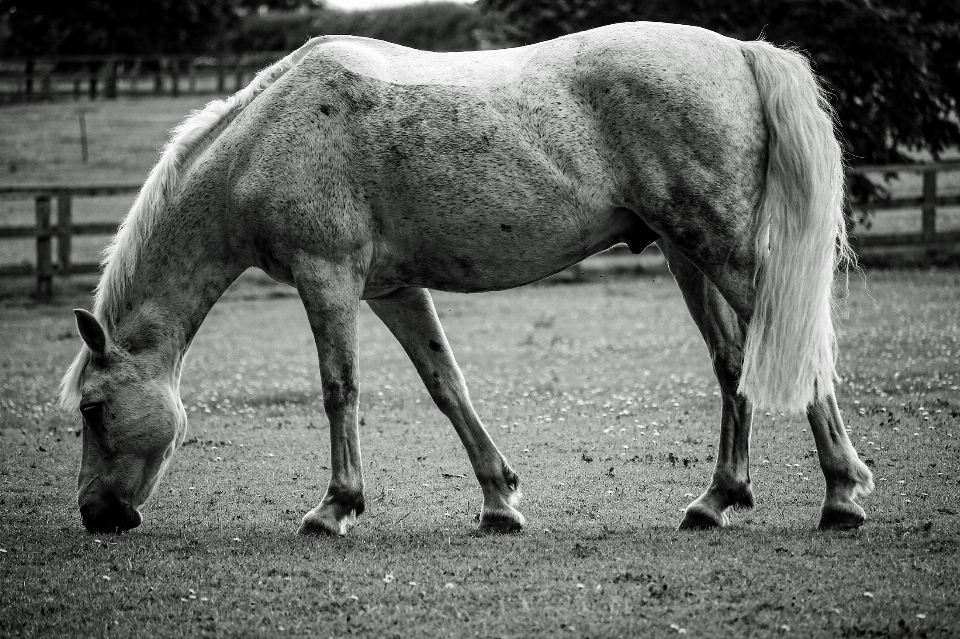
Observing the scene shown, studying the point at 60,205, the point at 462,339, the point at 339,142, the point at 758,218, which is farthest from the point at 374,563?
the point at 60,205

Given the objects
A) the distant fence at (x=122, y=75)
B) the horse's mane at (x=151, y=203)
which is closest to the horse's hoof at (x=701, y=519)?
the horse's mane at (x=151, y=203)

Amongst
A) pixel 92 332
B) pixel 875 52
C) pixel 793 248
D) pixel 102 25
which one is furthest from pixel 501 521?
pixel 102 25

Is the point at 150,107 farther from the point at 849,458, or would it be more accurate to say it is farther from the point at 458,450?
the point at 849,458

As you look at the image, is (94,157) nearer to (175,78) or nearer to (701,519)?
(175,78)

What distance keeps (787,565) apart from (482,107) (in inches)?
112

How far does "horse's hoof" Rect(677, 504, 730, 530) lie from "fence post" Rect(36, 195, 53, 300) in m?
15.9

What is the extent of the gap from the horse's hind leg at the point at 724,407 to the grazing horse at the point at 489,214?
0.01m

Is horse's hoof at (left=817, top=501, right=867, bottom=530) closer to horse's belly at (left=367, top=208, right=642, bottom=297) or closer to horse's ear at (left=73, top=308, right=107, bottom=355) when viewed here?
horse's belly at (left=367, top=208, right=642, bottom=297)

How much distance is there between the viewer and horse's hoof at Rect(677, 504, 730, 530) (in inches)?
221

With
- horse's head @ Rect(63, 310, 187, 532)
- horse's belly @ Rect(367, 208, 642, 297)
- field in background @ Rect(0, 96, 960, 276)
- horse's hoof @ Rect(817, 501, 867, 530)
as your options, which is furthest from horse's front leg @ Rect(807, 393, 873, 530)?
field in background @ Rect(0, 96, 960, 276)

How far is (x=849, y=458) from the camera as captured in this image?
5418mm

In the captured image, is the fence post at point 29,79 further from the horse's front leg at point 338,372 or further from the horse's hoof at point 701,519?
the horse's hoof at point 701,519

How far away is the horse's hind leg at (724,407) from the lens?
5.67 meters

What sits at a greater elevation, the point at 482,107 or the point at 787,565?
the point at 482,107
